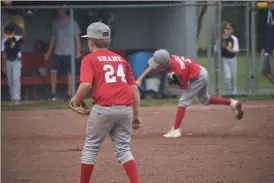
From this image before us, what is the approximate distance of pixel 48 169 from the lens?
27.7ft

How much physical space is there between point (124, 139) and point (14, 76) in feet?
31.3

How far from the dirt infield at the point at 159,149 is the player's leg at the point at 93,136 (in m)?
0.75

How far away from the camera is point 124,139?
6.99 metres

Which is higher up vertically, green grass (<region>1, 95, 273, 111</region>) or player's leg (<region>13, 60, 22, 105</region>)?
player's leg (<region>13, 60, 22, 105</region>)

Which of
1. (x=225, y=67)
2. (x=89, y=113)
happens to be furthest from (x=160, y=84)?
(x=89, y=113)

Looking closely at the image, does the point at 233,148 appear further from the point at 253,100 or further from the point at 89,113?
the point at 253,100

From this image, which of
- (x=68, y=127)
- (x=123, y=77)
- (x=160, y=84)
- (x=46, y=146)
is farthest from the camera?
(x=160, y=84)

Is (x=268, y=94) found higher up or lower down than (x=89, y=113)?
lower down

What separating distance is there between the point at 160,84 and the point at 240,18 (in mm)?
3184

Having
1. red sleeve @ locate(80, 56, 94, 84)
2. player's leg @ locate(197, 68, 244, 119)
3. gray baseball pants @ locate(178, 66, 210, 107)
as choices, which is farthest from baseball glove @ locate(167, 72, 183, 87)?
red sleeve @ locate(80, 56, 94, 84)

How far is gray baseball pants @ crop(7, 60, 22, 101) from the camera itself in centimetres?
1609

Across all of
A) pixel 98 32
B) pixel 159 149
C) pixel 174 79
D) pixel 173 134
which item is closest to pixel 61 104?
pixel 173 134

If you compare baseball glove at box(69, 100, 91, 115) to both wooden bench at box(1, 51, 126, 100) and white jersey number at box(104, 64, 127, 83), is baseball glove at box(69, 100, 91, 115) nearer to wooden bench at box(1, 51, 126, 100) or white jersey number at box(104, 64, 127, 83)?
white jersey number at box(104, 64, 127, 83)

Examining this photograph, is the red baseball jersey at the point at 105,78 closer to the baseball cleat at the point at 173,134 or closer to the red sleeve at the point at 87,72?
the red sleeve at the point at 87,72
